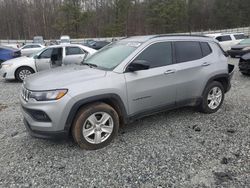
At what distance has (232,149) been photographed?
3.58 meters

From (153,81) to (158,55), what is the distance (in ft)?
1.72

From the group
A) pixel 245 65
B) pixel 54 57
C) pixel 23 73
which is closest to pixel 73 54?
pixel 54 57

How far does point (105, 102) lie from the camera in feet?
12.2

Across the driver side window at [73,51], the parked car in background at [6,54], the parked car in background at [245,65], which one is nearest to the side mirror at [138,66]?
the driver side window at [73,51]

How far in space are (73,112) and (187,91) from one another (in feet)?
7.37

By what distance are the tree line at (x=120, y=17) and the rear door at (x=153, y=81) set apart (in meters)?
37.1

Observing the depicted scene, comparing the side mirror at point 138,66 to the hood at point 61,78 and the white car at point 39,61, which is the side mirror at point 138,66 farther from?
the white car at point 39,61

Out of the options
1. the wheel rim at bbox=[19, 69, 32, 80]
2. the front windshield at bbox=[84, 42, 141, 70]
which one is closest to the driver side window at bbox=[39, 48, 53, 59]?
the wheel rim at bbox=[19, 69, 32, 80]

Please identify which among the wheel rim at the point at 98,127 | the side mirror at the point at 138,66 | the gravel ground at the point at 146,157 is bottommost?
the gravel ground at the point at 146,157

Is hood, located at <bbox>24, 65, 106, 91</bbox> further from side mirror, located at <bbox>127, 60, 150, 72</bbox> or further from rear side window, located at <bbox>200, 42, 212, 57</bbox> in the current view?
rear side window, located at <bbox>200, 42, 212, 57</bbox>

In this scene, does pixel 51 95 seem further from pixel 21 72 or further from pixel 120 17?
pixel 120 17

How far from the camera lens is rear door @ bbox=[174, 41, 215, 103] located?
433 centimetres

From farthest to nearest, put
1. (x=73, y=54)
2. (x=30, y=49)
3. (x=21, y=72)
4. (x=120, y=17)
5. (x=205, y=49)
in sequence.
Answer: (x=120, y=17) < (x=30, y=49) < (x=73, y=54) < (x=21, y=72) < (x=205, y=49)

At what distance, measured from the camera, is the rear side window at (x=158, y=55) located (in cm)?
402
